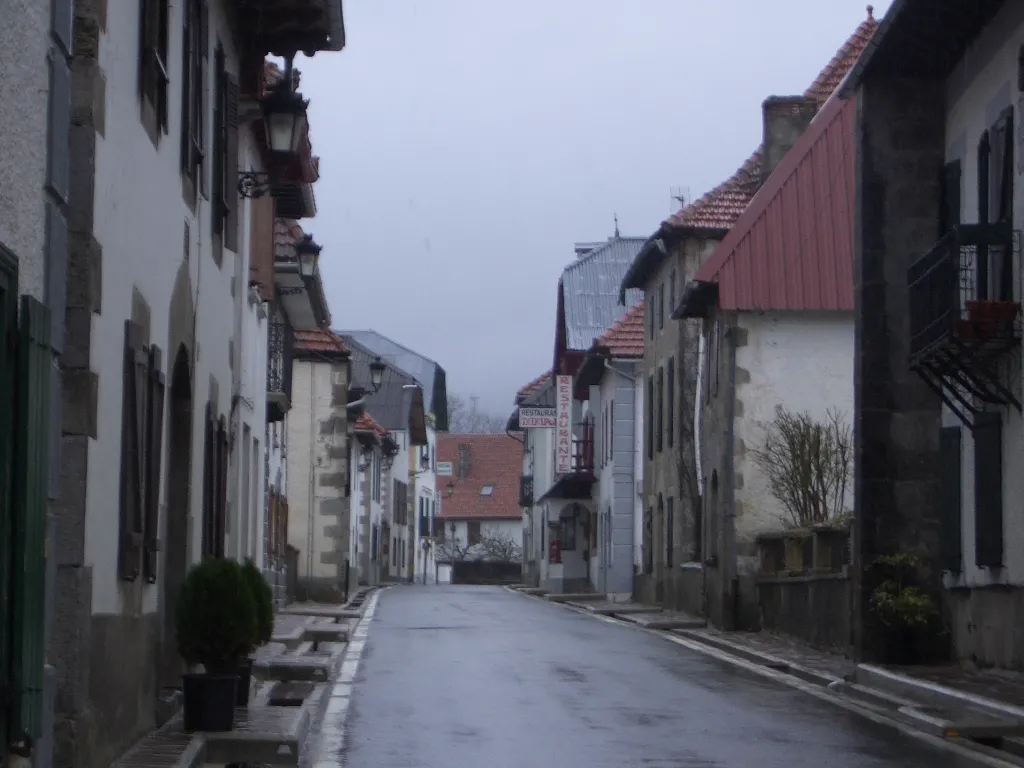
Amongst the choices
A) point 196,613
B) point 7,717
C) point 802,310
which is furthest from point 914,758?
point 802,310

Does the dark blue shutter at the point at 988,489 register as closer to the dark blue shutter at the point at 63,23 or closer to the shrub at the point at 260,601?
the shrub at the point at 260,601

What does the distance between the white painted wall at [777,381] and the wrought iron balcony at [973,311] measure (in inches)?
446

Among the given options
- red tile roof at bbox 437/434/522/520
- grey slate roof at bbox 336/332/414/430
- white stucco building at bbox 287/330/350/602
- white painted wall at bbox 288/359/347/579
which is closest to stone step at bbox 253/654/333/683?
white stucco building at bbox 287/330/350/602

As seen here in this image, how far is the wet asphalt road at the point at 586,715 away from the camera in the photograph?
11344mm

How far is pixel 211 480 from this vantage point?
15.0 meters

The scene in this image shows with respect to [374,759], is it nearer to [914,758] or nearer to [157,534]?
[157,534]

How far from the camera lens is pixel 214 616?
11.3 meters

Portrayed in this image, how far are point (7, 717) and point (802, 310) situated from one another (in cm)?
2311

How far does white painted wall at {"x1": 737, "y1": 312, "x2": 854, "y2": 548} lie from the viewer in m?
29.2

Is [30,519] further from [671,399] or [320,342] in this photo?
[320,342]

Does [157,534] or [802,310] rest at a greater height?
[802,310]

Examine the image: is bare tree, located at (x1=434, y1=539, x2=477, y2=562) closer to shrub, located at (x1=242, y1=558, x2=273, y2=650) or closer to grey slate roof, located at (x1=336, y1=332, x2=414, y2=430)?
grey slate roof, located at (x1=336, y1=332, x2=414, y2=430)

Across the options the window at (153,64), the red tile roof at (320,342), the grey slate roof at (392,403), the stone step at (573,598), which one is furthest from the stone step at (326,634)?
the grey slate roof at (392,403)

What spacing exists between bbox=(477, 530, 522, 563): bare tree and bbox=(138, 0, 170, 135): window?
275 feet
